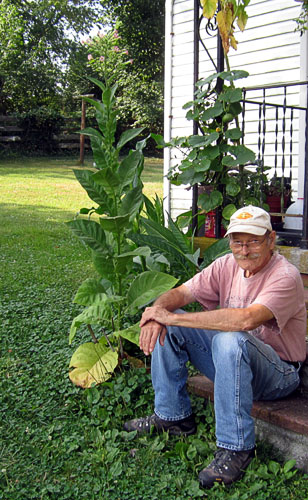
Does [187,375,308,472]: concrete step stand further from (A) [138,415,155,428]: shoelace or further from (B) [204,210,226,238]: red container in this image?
(B) [204,210,226,238]: red container

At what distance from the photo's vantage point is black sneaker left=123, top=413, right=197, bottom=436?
2867 mm

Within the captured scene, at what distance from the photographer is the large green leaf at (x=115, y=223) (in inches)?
124

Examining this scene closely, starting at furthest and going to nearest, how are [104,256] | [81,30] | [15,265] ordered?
1. [81,30]
2. [15,265]
3. [104,256]

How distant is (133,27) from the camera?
21.3 meters

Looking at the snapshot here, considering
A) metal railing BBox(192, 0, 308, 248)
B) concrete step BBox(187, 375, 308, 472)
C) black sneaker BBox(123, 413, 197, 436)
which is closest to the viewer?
concrete step BBox(187, 375, 308, 472)

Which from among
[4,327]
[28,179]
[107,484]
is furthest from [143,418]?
[28,179]

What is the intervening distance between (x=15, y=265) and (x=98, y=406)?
313cm

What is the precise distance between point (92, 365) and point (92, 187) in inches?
39.6

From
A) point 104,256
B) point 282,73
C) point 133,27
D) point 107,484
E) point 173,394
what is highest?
point 133,27

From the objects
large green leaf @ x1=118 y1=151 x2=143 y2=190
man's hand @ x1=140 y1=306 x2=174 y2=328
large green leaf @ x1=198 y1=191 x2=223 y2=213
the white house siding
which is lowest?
man's hand @ x1=140 y1=306 x2=174 y2=328

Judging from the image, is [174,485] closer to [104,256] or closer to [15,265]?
[104,256]

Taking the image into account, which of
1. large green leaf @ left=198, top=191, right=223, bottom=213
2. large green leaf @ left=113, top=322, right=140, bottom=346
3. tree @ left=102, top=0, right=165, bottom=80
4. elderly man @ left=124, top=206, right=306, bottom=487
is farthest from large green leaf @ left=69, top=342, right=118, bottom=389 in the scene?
tree @ left=102, top=0, right=165, bottom=80

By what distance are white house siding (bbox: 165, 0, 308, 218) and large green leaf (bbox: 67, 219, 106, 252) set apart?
9.40 feet

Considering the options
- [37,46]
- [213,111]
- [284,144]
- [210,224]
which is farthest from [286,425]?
[37,46]
